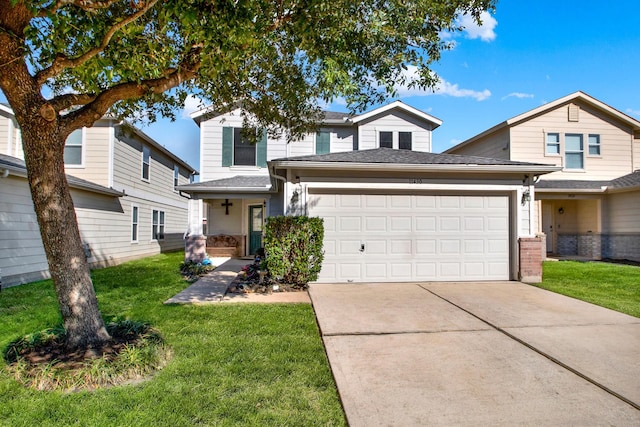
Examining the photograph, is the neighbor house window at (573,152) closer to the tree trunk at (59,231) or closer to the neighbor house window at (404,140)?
the neighbor house window at (404,140)

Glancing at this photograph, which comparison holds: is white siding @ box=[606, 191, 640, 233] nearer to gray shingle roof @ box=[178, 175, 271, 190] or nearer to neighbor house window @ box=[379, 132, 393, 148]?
neighbor house window @ box=[379, 132, 393, 148]

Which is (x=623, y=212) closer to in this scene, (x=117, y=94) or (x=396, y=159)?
(x=396, y=159)

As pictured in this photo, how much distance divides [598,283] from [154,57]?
10.7 meters

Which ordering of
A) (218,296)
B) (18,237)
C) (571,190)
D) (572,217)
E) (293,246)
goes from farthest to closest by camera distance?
(572,217)
(571,190)
(18,237)
(293,246)
(218,296)

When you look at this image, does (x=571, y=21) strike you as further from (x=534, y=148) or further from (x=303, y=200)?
(x=303, y=200)

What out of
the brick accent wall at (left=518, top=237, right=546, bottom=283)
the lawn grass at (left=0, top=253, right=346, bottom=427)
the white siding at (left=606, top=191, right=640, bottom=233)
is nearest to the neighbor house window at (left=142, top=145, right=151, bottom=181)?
the lawn grass at (left=0, top=253, right=346, bottom=427)

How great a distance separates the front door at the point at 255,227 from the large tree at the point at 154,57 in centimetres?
853

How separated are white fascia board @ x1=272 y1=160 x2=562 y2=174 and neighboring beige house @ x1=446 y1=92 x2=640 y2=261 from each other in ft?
21.6

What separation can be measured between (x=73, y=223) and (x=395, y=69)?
16.9ft

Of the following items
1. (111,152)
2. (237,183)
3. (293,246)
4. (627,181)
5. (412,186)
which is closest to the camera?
(293,246)

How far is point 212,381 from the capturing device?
3.39 metres

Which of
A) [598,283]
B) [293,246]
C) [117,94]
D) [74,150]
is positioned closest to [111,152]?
[74,150]

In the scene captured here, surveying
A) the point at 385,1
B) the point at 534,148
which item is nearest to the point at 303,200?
the point at 385,1

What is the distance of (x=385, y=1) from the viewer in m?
5.58
